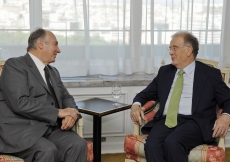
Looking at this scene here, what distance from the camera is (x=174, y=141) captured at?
8.04 ft

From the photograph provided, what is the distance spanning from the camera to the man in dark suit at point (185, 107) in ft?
8.12

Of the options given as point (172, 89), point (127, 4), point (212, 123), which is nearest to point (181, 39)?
point (172, 89)

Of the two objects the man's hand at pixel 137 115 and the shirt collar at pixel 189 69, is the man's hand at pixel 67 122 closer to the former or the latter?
the man's hand at pixel 137 115

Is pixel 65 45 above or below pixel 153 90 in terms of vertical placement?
above

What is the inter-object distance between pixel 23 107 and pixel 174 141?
39.4 inches

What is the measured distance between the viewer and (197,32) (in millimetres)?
3588

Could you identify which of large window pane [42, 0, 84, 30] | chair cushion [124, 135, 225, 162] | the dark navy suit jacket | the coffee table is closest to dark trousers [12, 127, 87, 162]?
the coffee table

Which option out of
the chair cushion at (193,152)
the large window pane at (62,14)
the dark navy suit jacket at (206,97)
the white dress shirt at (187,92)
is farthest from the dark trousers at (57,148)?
the large window pane at (62,14)

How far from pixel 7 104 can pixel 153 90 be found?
111 centimetres

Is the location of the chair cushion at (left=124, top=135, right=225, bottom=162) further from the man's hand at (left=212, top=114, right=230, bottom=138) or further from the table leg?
the table leg

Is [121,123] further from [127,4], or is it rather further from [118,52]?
[127,4]

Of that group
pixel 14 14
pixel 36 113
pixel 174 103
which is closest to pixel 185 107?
pixel 174 103

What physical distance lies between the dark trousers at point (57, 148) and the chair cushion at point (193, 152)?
33cm

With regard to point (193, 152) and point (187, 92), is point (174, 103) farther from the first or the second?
point (193, 152)
